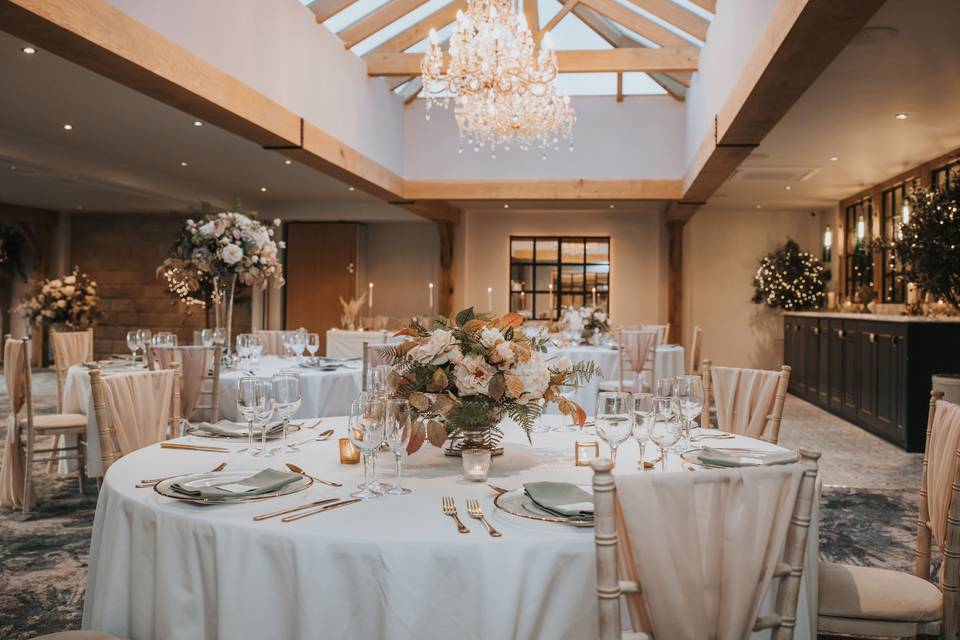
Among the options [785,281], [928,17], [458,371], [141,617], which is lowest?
[141,617]

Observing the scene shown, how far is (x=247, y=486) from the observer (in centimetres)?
174

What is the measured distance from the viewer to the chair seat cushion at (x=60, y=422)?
14.9ft

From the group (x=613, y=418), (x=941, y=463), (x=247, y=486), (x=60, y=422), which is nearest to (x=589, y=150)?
(x=60, y=422)

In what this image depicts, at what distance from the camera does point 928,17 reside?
4.68 meters

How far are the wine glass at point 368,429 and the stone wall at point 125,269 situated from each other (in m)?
13.5

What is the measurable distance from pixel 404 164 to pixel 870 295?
21.0ft

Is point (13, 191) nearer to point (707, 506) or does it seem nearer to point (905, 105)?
point (905, 105)

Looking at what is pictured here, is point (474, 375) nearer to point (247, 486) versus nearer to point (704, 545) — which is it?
point (247, 486)

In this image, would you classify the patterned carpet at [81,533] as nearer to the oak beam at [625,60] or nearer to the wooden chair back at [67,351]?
the wooden chair back at [67,351]

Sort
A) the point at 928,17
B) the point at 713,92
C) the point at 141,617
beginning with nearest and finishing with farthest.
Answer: the point at 141,617, the point at 928,17, the point at 713,92

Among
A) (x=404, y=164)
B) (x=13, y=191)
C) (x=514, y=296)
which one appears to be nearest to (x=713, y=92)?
(x=404, y=164)

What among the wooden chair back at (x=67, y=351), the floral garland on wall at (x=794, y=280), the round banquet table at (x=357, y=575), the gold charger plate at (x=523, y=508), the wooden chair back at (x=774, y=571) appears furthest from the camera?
Answer: the floral garland on wall at (x=794, y=280)

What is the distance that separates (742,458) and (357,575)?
1.11m

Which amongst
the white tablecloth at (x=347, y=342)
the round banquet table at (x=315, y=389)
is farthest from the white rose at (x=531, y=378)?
the white tablecloth at (x=347, y=342)
